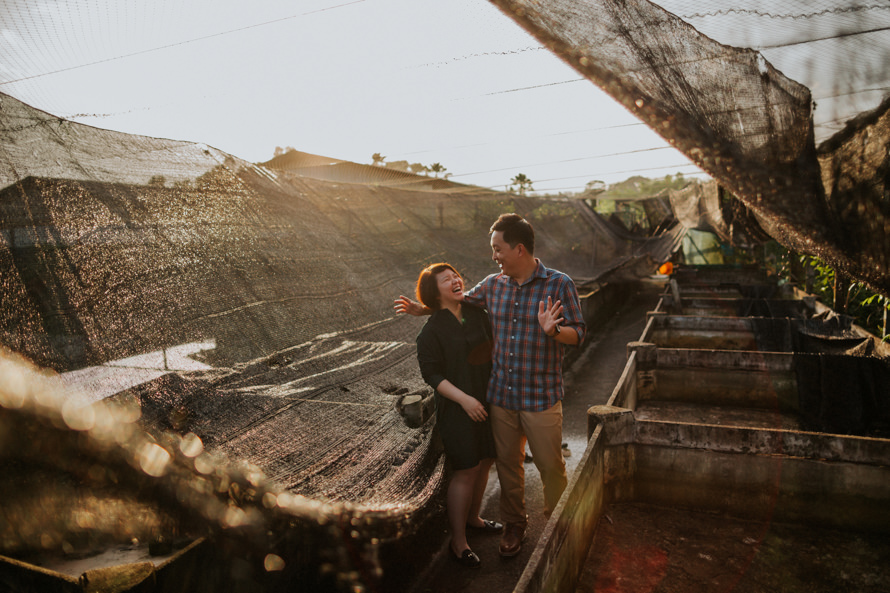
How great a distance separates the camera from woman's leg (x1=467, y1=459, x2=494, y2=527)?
270cm

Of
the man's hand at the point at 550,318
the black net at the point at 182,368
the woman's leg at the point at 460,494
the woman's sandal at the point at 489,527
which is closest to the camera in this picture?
the black net at the point at 182,368

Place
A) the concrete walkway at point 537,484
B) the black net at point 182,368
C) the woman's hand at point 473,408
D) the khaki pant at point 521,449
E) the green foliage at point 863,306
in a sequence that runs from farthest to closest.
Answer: the green foliage at point 863,306 → the concrete walkway at point 537,484 → the khaki pant at point 521,449 → the woman's hand at point 473,408 → the black net at point 182,368

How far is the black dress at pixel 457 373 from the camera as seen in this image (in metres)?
2.46

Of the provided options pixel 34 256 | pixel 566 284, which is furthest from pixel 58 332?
pixel 566 284

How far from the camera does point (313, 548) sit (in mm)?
2416

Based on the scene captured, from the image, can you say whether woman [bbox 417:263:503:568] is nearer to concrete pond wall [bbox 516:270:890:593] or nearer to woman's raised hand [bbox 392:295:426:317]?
woman's raised hand [bbox 392:295:426:317]

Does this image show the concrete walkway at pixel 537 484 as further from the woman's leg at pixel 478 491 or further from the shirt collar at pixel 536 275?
the shirt collar at pixel 536 275

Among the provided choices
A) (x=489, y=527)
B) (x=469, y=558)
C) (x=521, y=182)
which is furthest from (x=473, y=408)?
(x=521, y=182)

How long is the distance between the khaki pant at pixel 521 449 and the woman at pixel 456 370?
8 centimetres

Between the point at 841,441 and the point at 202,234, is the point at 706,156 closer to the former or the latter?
the point at 841,441

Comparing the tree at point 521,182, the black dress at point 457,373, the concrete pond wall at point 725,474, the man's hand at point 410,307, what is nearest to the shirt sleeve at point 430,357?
the black dress at point 457,373

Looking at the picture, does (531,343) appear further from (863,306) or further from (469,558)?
(863,306)

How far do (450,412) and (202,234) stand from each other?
1.74 metres

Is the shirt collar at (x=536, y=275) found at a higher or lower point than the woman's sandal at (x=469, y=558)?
higher
